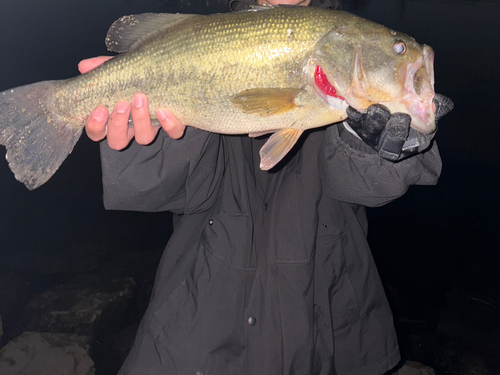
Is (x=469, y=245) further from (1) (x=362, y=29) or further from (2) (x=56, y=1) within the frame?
(2) (x=56, y=1)

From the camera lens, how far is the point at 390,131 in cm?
153

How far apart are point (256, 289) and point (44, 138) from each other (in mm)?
1361

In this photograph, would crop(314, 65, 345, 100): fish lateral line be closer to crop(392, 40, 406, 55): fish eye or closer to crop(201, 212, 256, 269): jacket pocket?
crop(392, 40, 406, 55): fish eye

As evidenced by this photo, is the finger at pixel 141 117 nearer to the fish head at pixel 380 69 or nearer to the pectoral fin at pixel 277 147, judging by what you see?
the pectoral fin at pixel 277 147

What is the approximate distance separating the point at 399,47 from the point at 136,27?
1328mm

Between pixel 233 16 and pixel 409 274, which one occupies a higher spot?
pixel 233 16

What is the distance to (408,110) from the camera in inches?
61.1

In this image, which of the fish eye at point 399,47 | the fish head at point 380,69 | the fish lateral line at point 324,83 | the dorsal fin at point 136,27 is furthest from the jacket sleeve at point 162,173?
the fish eye at point 399,47

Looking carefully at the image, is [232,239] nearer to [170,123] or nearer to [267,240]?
A: [267,240]

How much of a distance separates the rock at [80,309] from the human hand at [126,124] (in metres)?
3.41

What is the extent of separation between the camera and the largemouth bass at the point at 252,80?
1600 millimetres

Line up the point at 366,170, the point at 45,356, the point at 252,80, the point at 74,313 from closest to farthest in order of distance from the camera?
the point at 252,80 → the point at 366,170 → the point at 45,356 → the point at 74,313

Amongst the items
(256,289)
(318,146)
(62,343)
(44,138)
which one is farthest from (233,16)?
(62,343)

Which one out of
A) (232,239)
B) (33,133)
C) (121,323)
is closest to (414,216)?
(121,323)
